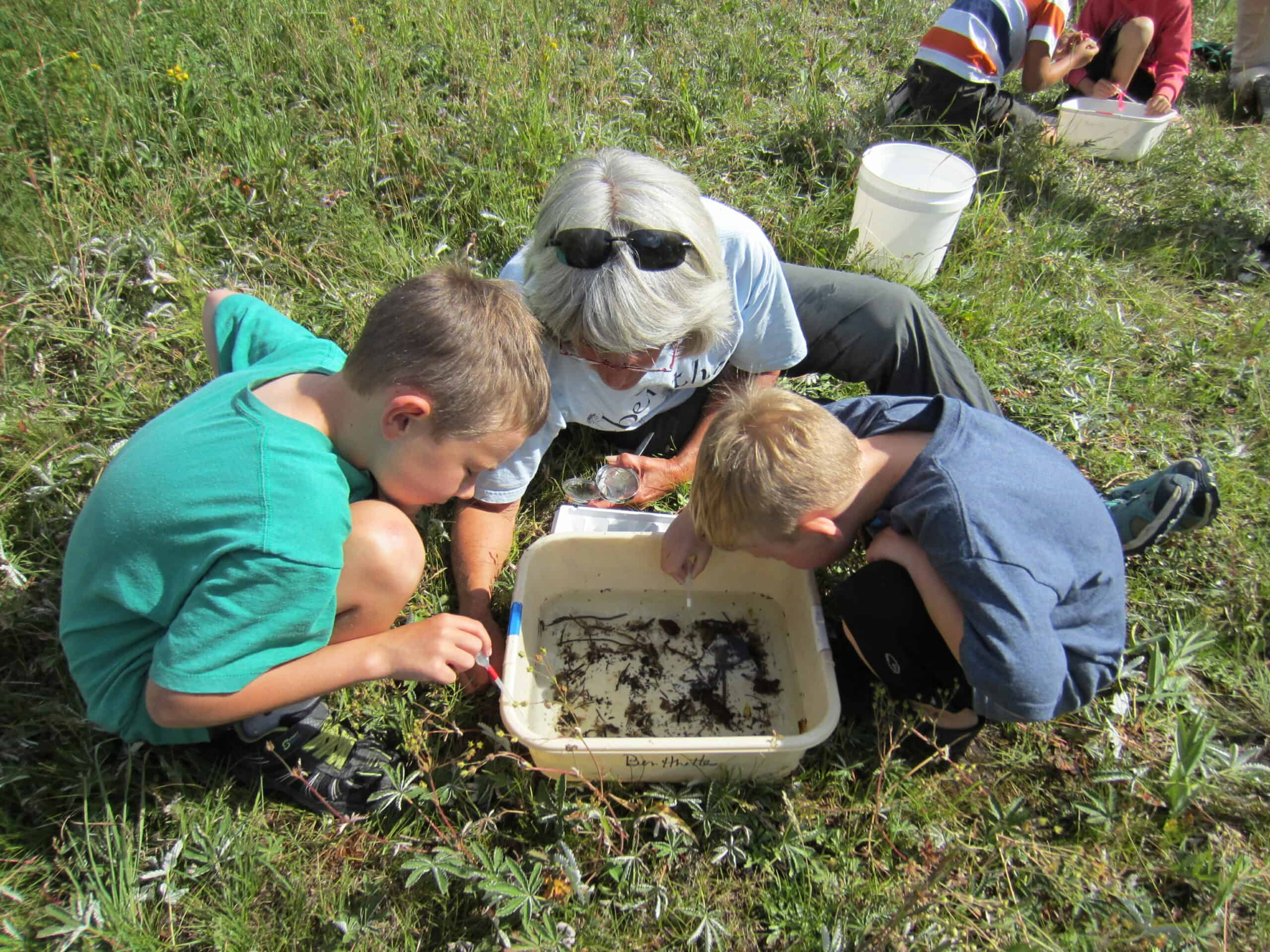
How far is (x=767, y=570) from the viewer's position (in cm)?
213

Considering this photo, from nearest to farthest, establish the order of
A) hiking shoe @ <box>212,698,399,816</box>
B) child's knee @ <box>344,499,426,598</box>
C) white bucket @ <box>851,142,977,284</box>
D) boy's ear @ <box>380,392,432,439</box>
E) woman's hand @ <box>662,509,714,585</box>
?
boy's ear @ <box>380,392,432,439</box> → child's knee @ <box>344,499,426,598</box> → hiking shoe @ <box>212,698,399,816</box> → woman's hand @ <box>662,509,714,585</box> → white bucket @ <box>851,142,977,284</box>

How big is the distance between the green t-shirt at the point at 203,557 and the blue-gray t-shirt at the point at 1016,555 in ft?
3.90

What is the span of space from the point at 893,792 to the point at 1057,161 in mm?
3399

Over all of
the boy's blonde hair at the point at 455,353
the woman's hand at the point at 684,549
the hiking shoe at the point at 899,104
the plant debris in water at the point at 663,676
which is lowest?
the plant debris in water at the point at 663,676

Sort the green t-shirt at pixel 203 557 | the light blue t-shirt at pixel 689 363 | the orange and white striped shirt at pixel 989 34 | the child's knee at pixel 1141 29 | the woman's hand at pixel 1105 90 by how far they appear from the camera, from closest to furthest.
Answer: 1. the green t-shirt at pixel 203 557
2. the light blue t-shirt at pixel 689 363
3. the orange and white striped shirt at pixel 989 34
4. the child's knee at pixel 1141 29
5. the woman's hand at pixel 1105 90

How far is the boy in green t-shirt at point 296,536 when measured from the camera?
1330mm

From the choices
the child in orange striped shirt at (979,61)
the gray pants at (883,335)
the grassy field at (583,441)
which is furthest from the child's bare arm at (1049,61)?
the gray pants at (883,335)

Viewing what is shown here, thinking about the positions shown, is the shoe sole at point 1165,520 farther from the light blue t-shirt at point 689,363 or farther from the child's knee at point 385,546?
the child's knee at point 385,546

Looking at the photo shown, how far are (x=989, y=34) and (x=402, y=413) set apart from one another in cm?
380

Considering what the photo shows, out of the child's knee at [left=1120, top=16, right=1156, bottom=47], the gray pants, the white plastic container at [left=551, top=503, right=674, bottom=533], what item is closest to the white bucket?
the gray pants

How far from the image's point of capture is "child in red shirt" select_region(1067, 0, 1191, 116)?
4152 mm

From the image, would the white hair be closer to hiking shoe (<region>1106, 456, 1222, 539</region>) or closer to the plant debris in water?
the plant debris in water

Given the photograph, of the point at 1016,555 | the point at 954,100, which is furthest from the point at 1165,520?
the point at 954,100

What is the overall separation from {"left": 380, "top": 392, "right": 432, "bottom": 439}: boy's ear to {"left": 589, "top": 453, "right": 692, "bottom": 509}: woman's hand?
87 centimetres
